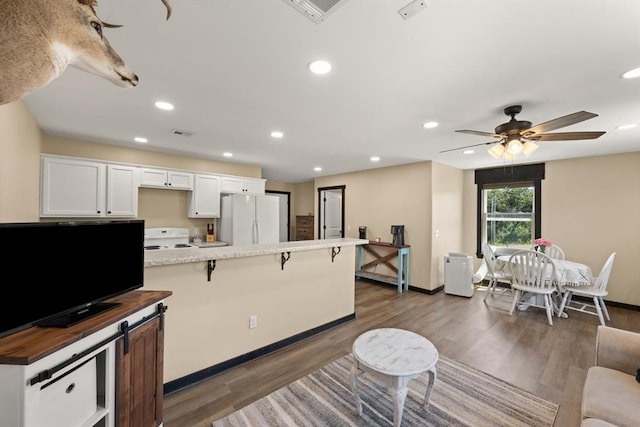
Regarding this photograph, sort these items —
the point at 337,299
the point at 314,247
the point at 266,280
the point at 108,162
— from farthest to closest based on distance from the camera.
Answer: the point at 108,162 → the point at 337,299 → the point at 314,247 → the point at 266,280

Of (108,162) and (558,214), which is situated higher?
(108,162)

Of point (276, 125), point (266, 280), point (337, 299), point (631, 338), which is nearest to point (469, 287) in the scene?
point (337, 299)

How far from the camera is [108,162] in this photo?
12.7 ft

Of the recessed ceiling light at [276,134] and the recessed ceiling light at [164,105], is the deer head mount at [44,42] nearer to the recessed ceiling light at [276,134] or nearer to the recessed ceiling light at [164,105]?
the recessed ceiling light at [164,105]

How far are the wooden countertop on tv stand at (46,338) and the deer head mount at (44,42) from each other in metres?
0.85


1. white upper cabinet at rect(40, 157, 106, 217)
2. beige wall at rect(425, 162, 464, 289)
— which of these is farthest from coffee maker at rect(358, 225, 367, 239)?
white upper cabinet at rect(40, 157, 106, 217)

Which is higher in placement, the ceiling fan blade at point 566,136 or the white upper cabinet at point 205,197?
the ceiling fan blade at point 566,136

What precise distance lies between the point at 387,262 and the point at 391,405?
12.4 ft

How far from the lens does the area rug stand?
1868 millimetres

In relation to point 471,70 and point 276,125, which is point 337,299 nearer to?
point 276,125

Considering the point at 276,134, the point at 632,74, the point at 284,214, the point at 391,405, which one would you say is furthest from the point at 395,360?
the point at 284,214

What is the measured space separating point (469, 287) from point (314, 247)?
341cm

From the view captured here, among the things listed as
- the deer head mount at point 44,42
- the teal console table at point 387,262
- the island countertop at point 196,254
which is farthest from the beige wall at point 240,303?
the teal console table at point 387,262

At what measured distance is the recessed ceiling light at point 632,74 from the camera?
6.12 ft
